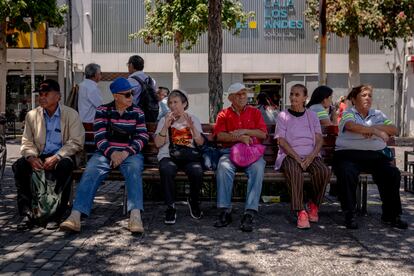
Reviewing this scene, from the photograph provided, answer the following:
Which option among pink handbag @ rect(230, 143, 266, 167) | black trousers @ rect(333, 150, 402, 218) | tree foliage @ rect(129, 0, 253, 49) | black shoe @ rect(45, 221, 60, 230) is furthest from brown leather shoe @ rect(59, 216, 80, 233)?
tree foliage @ rect(129, 0, 253, 49)

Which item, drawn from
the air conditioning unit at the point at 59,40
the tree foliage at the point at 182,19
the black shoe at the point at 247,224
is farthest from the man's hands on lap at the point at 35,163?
the air conditioning unit at the point at 59,40

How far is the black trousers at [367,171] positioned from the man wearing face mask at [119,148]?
2204 mm

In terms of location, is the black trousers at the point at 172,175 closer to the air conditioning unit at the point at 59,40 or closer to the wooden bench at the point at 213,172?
the wooden bench at the point at 213,172

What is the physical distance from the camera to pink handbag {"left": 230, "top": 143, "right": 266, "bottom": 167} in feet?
19.9

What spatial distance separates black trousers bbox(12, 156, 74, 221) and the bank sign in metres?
22.5

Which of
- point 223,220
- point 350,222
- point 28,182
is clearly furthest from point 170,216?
point 350,222

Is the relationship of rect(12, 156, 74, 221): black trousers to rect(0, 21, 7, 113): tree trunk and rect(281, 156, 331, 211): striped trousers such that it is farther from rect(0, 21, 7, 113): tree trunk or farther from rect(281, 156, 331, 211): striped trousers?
rect(0, 21, 7, 113): tree trunk

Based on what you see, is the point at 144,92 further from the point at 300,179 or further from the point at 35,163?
the point at 300,179

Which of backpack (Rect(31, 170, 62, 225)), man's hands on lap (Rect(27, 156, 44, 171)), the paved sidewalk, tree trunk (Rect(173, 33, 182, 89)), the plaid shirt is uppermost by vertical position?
tree trunk (Rect(173, 33, 182, 89))

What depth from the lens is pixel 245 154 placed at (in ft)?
20.0

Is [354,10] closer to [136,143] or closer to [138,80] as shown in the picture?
[138,80]

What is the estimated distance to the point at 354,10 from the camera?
64.5 feet

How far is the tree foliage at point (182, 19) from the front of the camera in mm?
20094

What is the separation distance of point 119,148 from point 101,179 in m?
0.40
